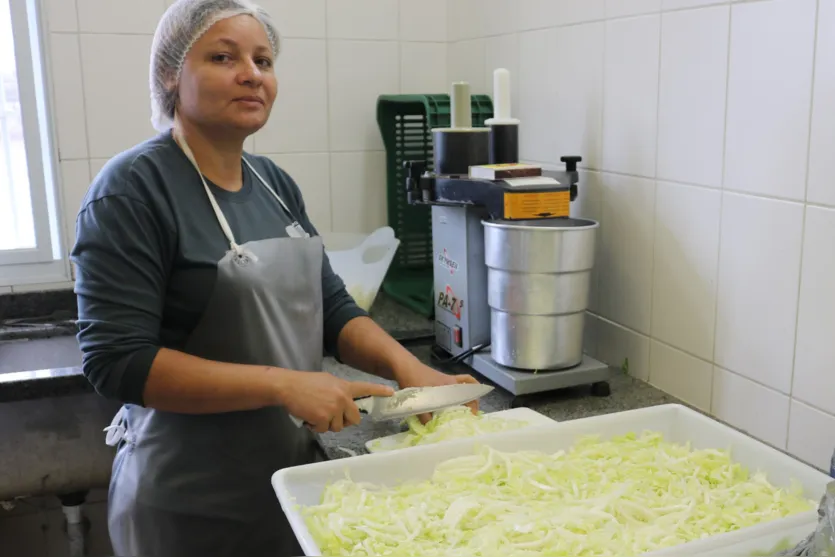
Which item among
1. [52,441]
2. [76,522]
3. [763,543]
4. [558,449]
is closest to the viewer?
[763,543]

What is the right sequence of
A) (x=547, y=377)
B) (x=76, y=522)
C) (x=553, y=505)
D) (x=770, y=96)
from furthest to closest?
(x=76, y=522) < (x=547, y=377) < (x=770, y=96) < (x=553, y=505)

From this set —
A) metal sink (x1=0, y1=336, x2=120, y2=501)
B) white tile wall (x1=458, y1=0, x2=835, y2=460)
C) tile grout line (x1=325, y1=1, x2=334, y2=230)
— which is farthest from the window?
white tile wall (x1=458, y1=0, x2=835, y2=460)

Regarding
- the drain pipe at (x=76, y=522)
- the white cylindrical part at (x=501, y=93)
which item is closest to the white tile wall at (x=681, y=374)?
the white cylindrical part at (x=501, y=93)

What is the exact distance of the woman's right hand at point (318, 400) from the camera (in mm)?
1116

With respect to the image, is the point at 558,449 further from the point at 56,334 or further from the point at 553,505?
the point at 56,334

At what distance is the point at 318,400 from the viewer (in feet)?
3.67

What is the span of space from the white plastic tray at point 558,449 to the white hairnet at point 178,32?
669mm

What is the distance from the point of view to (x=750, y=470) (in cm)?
102

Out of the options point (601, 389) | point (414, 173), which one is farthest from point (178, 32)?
point (601, 389)

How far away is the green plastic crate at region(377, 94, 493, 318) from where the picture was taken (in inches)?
85.3

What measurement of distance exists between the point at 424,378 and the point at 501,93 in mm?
626

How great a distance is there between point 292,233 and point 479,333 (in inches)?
16.8

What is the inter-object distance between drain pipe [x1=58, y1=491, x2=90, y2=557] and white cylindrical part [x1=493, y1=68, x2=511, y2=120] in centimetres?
129

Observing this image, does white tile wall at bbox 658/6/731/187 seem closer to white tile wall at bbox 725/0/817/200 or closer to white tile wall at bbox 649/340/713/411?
white tile wall at bbox 725/0/817/200
